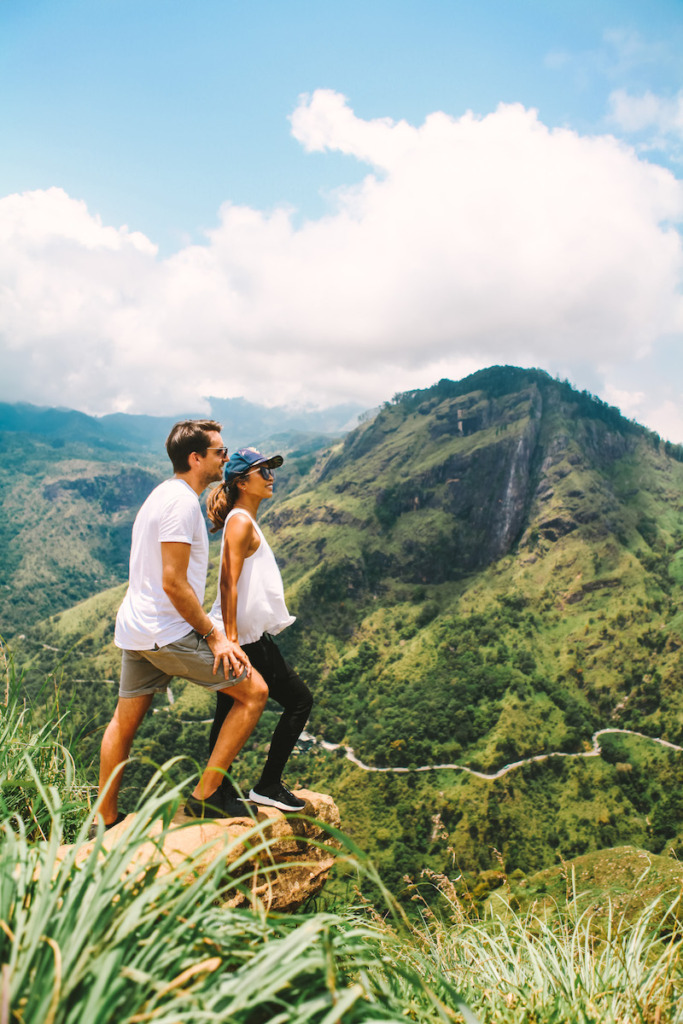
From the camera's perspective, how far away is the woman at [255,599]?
3.15m

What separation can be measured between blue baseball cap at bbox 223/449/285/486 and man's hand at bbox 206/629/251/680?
40.7 inches

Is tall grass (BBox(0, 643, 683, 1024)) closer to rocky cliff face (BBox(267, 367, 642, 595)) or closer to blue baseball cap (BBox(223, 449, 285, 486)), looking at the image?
blue baseball cap (BBox(223, 449, 285, 486))

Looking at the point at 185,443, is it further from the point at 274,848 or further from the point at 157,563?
the point at 274,848

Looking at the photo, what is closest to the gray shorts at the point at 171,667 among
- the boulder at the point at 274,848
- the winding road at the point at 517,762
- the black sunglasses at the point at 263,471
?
the boulder at the point at 274,848

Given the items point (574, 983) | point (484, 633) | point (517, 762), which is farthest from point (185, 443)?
point (484, 633)

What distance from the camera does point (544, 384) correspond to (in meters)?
155

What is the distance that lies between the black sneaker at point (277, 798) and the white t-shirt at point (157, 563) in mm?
1406

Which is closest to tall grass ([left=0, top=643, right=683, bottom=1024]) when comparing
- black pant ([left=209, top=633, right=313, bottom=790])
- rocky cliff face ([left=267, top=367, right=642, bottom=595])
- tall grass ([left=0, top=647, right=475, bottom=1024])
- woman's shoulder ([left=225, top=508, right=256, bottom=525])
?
tall grass ([left=0, top=647, right=475, bottom=1024])

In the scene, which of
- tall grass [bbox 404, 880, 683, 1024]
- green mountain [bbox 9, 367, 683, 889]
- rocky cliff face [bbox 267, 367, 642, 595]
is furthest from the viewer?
rocky cliff face [bbox 267, 367, 642, 595]

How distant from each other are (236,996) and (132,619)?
1994 mm

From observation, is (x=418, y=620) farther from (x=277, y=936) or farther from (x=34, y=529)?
(x=34, y=529)

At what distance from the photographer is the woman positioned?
10.3 feet

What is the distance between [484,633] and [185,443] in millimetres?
101751

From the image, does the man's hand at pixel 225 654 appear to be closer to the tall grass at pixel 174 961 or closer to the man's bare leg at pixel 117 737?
the man's bare leg at pixel 117 737
